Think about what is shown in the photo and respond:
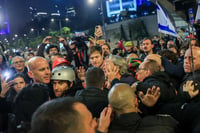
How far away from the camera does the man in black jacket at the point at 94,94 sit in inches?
120

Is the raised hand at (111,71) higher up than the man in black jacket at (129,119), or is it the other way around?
the raised hand at (111,71)

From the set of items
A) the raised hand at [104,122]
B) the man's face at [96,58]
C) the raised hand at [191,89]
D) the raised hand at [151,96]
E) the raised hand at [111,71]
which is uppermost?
the man's face at [96,58]

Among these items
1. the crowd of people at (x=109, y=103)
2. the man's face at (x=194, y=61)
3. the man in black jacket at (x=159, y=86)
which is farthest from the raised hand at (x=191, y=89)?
the man's face at (x=194, y=61)

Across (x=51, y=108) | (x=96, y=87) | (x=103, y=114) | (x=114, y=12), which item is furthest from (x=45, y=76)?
(x=114, y=12)

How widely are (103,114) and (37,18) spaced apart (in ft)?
191

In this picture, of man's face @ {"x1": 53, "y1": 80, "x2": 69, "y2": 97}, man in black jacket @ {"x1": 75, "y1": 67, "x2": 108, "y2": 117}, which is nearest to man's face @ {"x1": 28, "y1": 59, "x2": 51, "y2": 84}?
man's face @ {"x1": 53, "y1": 80, "x2": 69, "y2": 97}

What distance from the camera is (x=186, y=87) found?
8.89 ft

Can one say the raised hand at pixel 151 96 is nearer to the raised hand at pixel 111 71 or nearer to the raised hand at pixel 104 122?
the raised hand at pixel 104 122

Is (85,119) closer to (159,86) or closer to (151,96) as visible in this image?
(151,96)

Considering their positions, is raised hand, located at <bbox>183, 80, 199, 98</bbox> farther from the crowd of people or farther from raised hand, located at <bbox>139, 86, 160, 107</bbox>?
raised hand, located at <bbox>139, 86, 160, 107</bbox>

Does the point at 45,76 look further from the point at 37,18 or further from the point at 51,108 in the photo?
the point at 37,18

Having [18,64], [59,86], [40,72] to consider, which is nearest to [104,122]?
[59,86]

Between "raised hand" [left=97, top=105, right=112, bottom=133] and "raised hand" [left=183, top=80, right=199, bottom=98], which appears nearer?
"raised hand" [left=97, top=105, right=112, bottom=133]

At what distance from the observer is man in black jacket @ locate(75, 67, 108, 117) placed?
→ 3.05 metres
